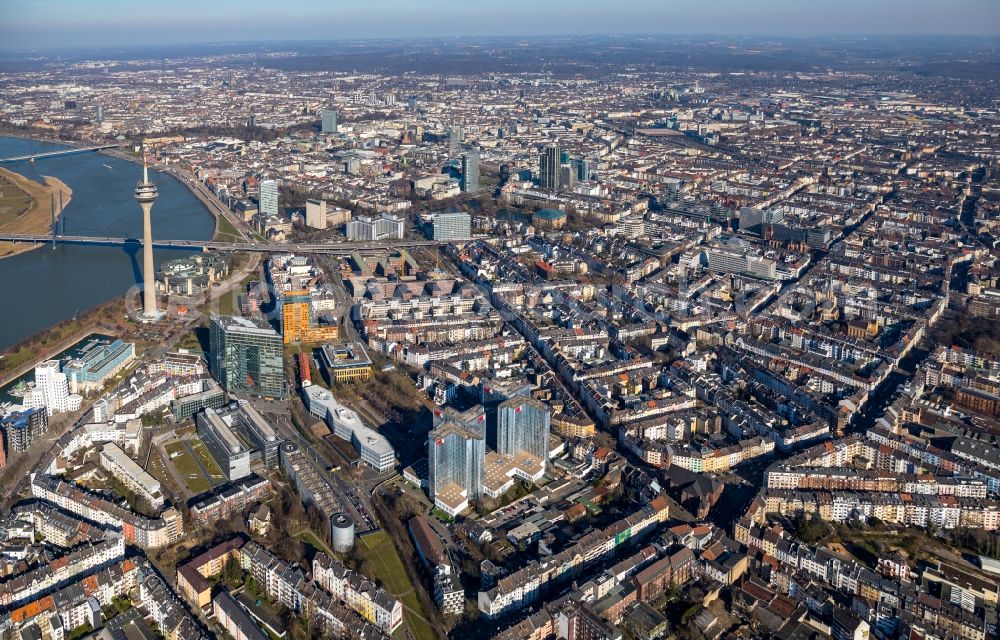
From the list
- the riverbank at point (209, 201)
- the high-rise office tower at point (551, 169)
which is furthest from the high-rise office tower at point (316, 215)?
the high-rise office tower at point (551, 169)

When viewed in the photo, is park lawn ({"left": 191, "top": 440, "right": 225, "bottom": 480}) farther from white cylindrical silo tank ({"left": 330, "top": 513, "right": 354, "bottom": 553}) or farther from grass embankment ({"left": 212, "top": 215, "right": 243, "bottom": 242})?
grass embankment ({"left": 212, "top": 215, "right": 243, "bottom": 242})

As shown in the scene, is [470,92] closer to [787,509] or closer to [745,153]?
[745,153]

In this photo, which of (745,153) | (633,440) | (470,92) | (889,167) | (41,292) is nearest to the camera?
(633,440)

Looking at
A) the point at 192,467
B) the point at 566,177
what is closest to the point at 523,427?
the point at 192,467

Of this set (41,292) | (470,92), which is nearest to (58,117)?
(470,92)

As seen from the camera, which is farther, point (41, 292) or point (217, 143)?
point (217, 143)

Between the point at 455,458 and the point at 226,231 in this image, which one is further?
the point at 226,231

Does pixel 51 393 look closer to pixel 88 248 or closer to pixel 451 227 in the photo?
pixel 88 248

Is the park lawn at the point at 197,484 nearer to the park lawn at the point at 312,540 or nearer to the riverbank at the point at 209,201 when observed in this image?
the park lawn at the point at 312,540
